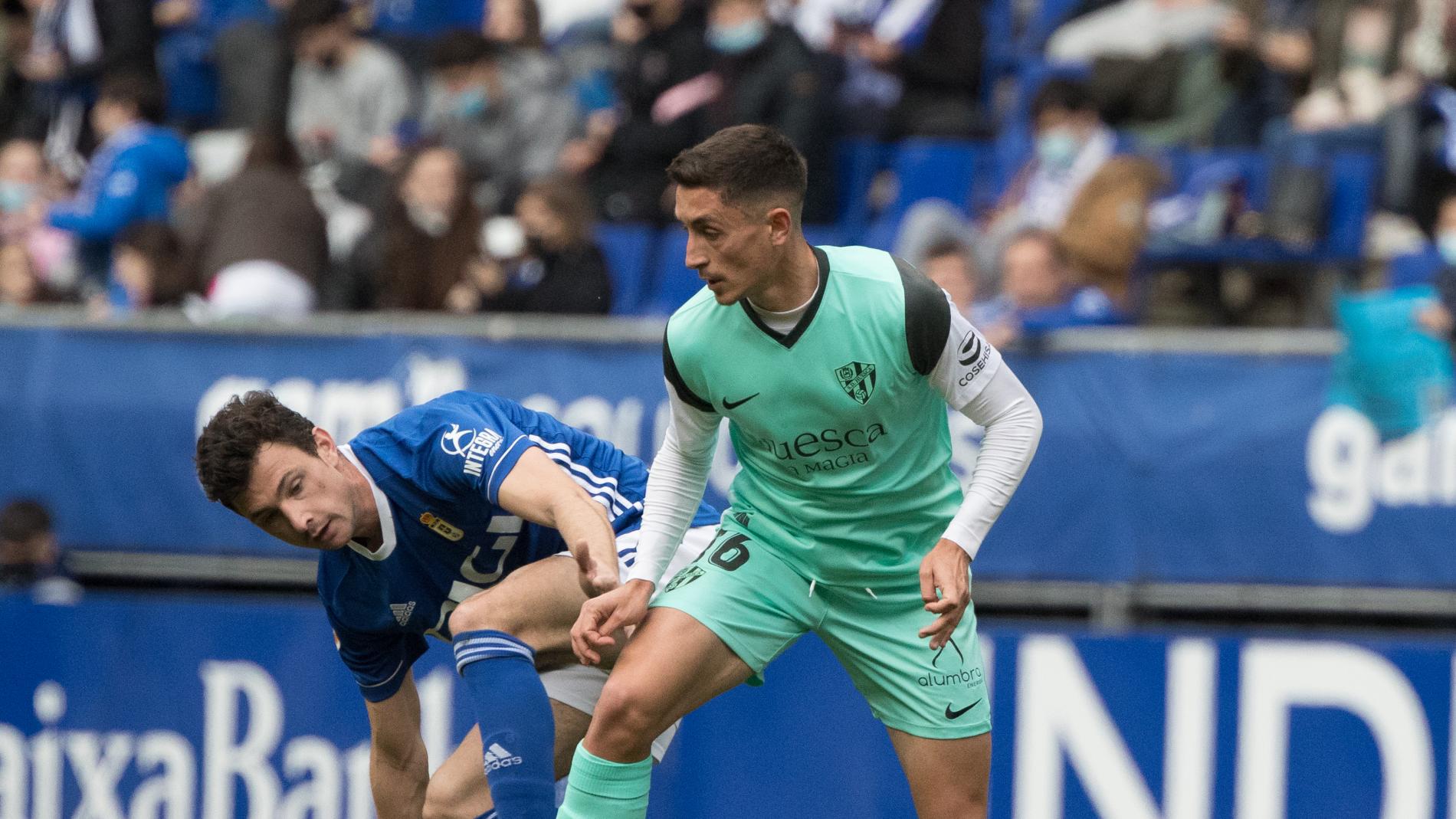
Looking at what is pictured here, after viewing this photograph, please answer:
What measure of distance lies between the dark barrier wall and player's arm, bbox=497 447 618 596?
2.58 meters

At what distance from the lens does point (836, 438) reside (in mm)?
4750

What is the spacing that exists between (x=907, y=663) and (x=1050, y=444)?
9.02ft

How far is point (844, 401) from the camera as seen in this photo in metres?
4.67

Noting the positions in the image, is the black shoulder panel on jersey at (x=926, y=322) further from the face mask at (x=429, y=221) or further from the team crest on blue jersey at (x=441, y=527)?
the face mask at (x=429, y=221)

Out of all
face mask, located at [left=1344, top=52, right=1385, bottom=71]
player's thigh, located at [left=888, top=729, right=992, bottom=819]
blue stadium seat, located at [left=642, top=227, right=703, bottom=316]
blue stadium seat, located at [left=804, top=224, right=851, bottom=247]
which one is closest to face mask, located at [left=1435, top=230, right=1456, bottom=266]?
face mask, located at [left=1344, top=52, right=1385, bottom=71]

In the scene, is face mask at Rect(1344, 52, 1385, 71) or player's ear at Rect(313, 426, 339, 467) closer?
player's ear at Rect(313, 426, 339, 467)

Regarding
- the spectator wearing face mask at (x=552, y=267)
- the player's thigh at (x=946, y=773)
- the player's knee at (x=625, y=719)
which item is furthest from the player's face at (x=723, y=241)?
the spectator wearing face mask at (x=552, y=267)

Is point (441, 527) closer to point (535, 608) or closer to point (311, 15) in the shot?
point (535, 608)

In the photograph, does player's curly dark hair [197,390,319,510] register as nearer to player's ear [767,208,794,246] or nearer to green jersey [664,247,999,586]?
green jersey [664,247,999,586]

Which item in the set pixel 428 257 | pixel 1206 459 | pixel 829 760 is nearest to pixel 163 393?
pixel 428 257

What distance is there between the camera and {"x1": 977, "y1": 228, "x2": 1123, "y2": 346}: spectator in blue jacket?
808 cm

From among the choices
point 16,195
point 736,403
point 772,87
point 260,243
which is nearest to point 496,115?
point 772,87

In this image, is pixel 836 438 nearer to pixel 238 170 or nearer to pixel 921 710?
pixel 921 710

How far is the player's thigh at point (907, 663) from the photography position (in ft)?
16.2
